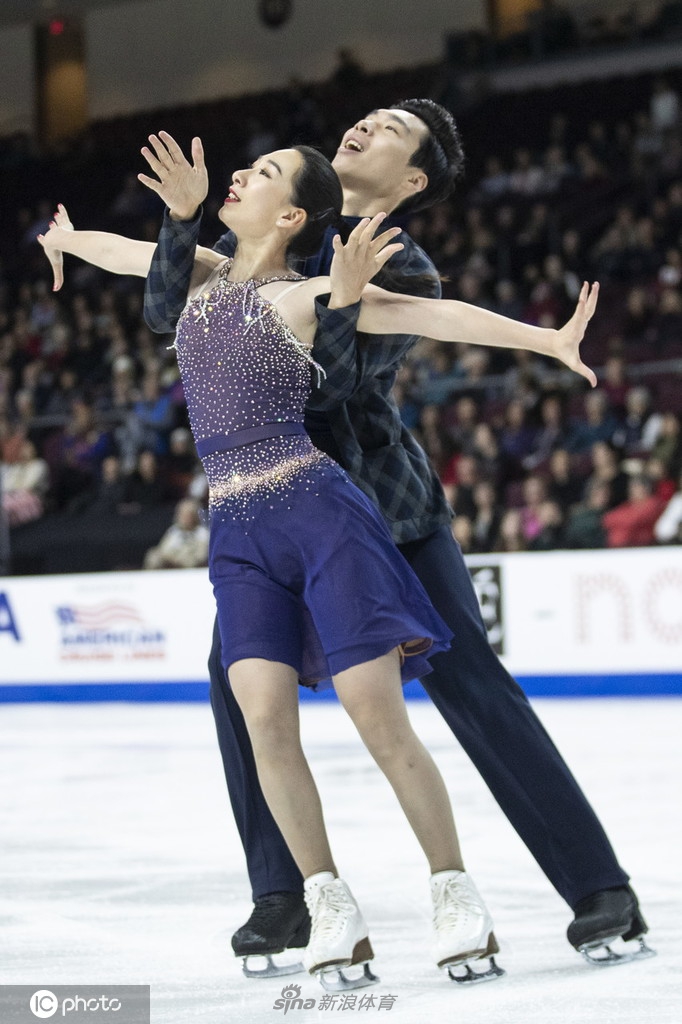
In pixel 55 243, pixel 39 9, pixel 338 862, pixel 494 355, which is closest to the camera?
pixel 55 243

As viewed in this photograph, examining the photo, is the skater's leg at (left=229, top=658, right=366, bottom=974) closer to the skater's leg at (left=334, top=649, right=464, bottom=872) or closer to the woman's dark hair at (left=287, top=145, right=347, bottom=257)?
the skater's leg at (left=334, top=649, right=464, bottom=872)

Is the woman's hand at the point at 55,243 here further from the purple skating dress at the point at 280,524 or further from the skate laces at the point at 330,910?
the skate laces at the point at 330,910

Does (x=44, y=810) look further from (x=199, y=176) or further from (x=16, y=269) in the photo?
(x=16, y=269)

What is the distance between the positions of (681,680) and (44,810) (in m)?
4.57

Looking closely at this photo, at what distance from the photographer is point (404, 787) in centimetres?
243

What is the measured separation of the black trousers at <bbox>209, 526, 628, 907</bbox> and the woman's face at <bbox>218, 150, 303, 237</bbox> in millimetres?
768

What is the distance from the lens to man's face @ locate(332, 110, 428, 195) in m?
2.82

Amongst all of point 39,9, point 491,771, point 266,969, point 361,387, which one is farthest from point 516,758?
point 39,9

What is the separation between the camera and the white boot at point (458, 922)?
239 centimetres

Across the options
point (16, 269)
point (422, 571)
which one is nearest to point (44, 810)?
point (422, 571)

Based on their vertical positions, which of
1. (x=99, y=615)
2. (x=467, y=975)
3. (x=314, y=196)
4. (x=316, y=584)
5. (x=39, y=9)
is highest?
(x=39, y=9)

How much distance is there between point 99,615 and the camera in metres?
9.36

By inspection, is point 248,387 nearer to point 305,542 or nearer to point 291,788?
point 305,542

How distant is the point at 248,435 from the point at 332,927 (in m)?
0.87
